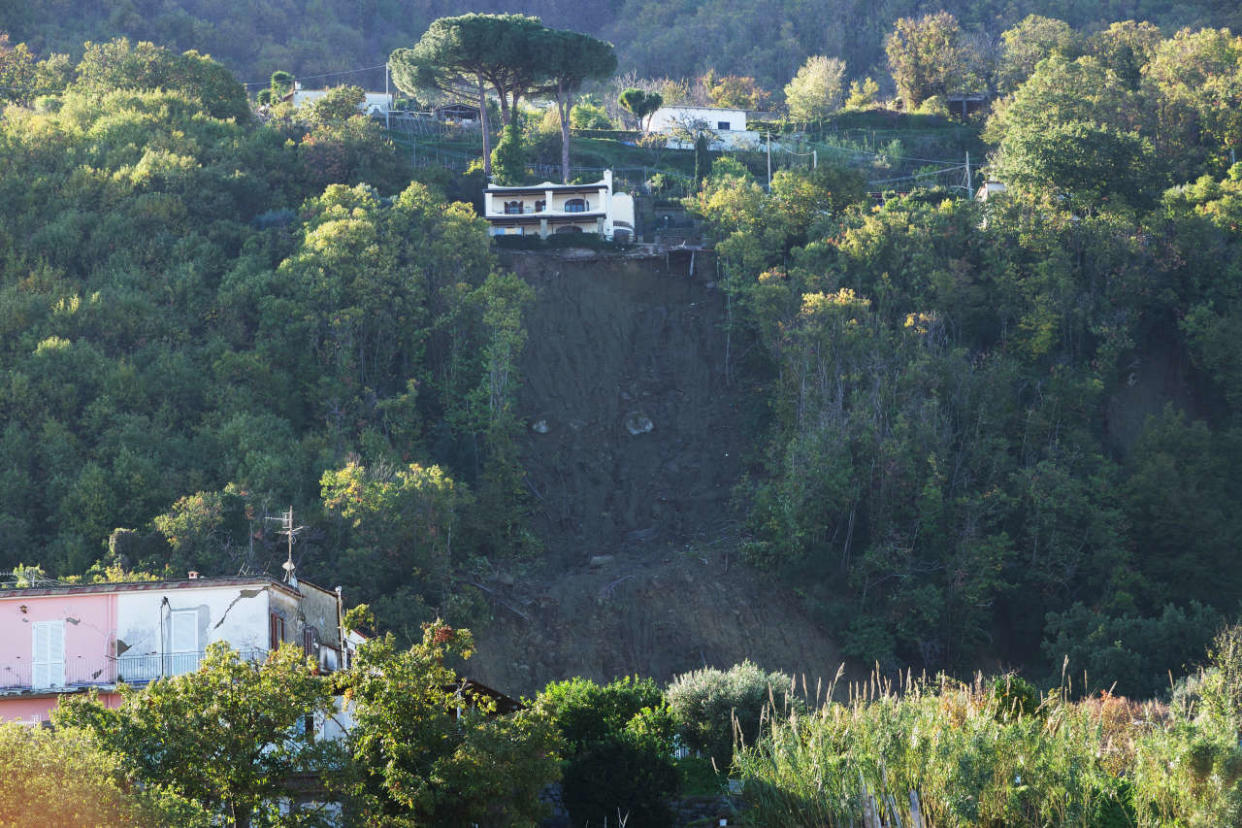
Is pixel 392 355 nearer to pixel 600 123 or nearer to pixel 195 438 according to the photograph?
pixel 195 438

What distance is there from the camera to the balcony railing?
29.6 metres

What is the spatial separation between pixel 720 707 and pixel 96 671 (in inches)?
464

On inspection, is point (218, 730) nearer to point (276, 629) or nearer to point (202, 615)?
point (202, 615)

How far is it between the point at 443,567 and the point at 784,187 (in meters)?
20.5

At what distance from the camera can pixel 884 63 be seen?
9456cm

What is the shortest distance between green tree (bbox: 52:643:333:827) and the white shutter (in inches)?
246

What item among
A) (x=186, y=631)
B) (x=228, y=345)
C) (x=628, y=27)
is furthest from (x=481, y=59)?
(x=628, y=27)

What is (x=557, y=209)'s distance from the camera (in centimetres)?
6147

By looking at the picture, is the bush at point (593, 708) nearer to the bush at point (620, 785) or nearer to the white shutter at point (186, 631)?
the bush at point (620, 785)

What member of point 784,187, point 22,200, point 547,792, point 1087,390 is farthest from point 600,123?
point 547,792

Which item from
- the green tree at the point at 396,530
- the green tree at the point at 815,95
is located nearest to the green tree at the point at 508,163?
the green tree at the point at 815,95

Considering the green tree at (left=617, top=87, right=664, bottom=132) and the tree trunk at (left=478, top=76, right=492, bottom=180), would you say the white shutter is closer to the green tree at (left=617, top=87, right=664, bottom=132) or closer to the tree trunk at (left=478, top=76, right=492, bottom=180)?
the tree trunk at (left=478, top=76, right=492, bottom=180)

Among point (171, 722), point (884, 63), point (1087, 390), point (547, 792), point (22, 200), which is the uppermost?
point (884, 63)

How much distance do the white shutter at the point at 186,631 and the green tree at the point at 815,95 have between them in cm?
5083
